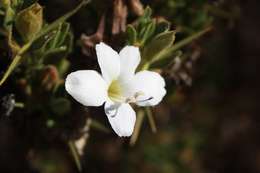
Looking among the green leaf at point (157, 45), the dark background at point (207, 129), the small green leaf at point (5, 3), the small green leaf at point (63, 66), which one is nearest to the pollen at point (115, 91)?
the green leaf at point (157, 45)

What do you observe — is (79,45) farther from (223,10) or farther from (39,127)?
(223,10)

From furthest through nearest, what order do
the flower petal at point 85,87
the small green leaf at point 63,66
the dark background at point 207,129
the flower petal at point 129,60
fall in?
the dark background at point 207,129
the small green leaf at point 63,66
the flower petal at point 129,60
the flower petal at point 85,87

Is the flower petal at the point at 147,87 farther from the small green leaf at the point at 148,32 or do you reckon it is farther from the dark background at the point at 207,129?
the dark background at the point at 207,129

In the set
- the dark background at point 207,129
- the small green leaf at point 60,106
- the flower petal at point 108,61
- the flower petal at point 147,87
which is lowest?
the dark background at point 207,129

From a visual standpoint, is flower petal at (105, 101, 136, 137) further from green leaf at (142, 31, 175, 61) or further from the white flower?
green leaf at (142, 31, 175, 61)

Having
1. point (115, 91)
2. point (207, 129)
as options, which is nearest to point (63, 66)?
point (115, 91)

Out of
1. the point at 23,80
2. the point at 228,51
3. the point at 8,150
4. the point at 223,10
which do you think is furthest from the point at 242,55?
the point at 23,80

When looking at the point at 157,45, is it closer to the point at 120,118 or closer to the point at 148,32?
the point at 148,32

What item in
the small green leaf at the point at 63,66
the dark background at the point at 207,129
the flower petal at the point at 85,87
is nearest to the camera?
the flower petal at the point at 85,87
